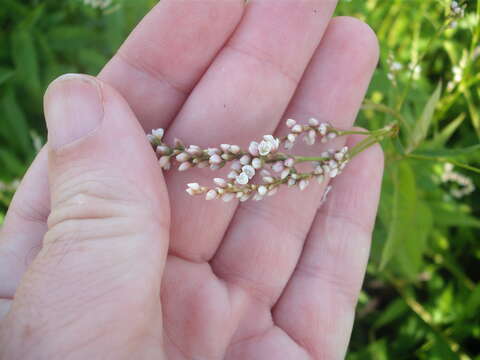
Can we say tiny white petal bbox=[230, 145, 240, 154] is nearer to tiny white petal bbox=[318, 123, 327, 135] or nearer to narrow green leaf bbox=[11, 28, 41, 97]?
tiny white petal bbox=[318, 123, 327, 135]

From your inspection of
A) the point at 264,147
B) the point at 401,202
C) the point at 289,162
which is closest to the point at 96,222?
the point at 264,147

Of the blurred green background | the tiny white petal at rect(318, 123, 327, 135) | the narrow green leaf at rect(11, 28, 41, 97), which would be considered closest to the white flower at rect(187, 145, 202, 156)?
the tiny white petal at rect(318, 123, 327, 135)

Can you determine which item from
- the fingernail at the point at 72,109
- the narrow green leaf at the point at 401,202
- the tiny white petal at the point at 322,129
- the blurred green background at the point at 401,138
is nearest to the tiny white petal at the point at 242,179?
the tiny white petal at the point at 322,129

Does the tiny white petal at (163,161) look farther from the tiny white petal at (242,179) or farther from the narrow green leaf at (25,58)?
the narrow green leaf at (25,58)

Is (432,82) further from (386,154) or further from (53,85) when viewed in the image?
(53,85)

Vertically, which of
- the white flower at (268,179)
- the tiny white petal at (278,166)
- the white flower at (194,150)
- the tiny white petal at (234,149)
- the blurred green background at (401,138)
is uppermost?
the tiny white petal at (234,149)

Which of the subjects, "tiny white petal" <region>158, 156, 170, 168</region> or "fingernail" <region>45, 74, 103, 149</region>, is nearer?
"fingernail" <region>45, 74, 103, 149</region>

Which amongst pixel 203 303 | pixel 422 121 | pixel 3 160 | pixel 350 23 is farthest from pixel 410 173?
pixel 3 160

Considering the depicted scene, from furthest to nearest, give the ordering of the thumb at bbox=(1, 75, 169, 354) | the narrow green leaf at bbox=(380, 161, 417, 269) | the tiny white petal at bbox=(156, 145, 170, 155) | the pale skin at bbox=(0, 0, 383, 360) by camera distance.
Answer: the narrow green leaf at bbox=(380, 161, 417, 269)
the tiny white petal at bbox=(156, 145, 170, 155)
the pale skin at bbox=(0, 0, 383, 360)
the thumb at bbox=(1, 75, 169, 354)
